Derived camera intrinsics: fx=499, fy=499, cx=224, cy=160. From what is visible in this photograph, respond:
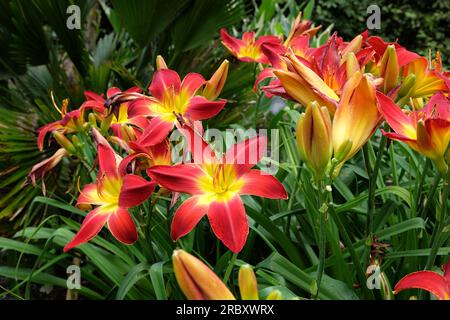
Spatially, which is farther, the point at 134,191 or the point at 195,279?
the point at 134,191

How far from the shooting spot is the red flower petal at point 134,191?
762 millimetres

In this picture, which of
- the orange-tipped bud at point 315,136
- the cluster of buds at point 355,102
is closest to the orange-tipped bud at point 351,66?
the cluster of buds at point 355,102

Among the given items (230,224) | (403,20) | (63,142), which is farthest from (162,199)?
(403,20)

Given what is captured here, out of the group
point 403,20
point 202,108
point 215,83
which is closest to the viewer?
point 202,108

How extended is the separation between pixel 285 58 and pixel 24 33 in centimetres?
156

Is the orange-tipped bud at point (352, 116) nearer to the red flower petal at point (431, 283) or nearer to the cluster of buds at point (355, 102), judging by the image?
the cluster of buds at point (355, 102)

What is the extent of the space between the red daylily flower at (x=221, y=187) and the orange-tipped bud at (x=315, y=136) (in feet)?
0.26

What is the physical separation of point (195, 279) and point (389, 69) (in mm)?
581

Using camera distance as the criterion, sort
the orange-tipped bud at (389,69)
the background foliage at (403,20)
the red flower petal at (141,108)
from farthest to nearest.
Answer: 1. the background foliage at (403,20)
2. the red flower petal at (141,108)
3. the orange-tipped bud at (389,69)

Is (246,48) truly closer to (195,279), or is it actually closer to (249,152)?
(249,152)

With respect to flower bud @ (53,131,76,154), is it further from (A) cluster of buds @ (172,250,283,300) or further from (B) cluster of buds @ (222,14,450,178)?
(A) cluster of buds @ (172,250,283,300)

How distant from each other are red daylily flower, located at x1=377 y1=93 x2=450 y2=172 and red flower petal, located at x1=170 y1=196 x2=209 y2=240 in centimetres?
31

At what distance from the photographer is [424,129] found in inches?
29.5

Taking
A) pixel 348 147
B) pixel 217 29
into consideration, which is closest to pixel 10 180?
pixel 217 29
